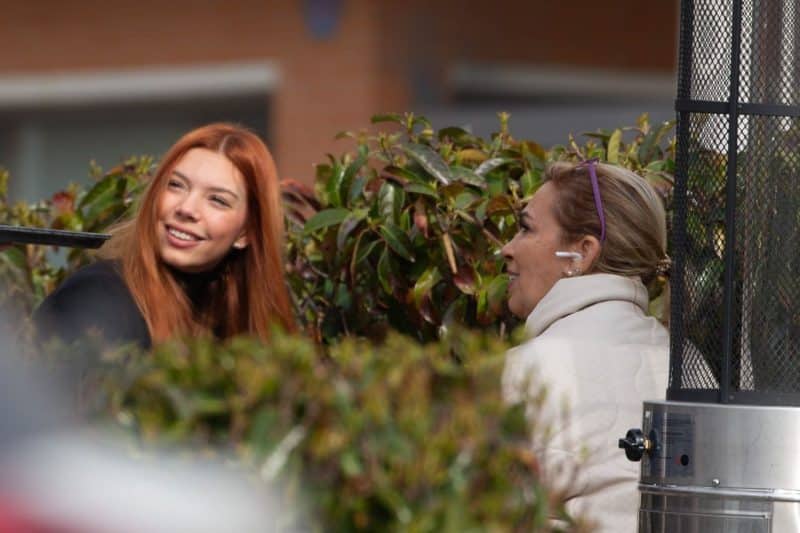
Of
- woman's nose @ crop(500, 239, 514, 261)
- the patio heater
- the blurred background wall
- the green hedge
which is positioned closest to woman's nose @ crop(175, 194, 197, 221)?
woman's nose @ crop(500, 239, 514, 261)

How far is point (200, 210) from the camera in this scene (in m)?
4.82

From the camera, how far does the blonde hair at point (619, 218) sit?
423 centimetres

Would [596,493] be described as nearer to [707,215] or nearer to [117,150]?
[707,215]

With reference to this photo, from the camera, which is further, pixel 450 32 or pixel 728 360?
pixel 450 32

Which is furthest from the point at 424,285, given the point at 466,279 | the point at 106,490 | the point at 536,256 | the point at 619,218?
the point at 106,490

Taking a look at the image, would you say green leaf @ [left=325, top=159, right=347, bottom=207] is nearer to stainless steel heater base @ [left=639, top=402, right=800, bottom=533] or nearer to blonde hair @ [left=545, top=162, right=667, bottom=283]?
blonde hair @ [left=545, top=162, right=667, bottom=283]

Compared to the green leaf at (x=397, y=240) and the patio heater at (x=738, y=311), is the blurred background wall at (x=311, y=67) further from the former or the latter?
the patio heater at (x=738, y=311)

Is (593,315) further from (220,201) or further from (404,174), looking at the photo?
(220,201)

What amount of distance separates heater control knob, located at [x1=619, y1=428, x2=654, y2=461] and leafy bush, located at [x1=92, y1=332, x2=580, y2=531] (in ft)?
3.54

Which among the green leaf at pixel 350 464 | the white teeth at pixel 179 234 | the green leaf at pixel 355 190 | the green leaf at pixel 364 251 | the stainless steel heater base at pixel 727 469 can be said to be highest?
the green leaf at pixel 355 190

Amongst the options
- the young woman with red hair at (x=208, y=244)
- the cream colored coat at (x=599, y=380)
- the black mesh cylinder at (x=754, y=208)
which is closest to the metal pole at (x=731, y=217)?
the black mesh cylinder at (x=754, y=208)

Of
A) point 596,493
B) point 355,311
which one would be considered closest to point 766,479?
Result: point 596,493

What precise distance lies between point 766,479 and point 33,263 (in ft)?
9.22

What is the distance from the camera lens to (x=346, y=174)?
478 cm
